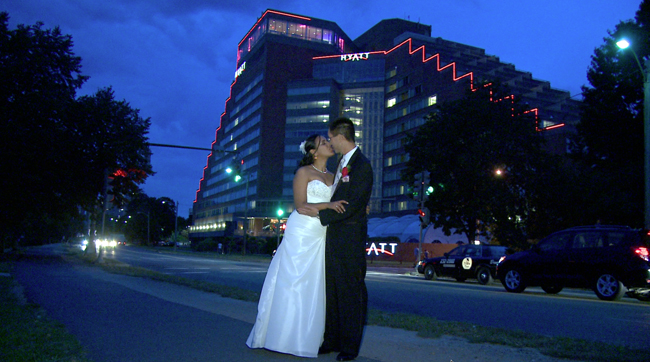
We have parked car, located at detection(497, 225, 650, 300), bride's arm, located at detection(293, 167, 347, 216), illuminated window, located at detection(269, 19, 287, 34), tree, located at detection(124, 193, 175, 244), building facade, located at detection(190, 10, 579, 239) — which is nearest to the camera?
bride's arm, located at detection(293, 167, 347, 216)

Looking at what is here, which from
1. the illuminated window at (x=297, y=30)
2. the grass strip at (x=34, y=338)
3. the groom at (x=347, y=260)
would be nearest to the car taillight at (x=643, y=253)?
the groom at (x=347, y=260)

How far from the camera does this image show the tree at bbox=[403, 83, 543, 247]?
29547 millimetres

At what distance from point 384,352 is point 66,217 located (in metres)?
29.6

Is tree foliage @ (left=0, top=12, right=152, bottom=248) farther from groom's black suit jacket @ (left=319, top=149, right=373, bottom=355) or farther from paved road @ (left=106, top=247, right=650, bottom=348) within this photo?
groom's black suit jacket @ (left=319, top=149, right=373, bottom=355)

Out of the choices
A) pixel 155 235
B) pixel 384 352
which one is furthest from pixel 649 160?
pixel 155 235

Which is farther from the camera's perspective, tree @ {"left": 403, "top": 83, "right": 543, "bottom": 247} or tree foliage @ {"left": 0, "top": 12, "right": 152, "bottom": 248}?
tree @ {"left": 403, "top": 83, "right": 543, "bottom": 247}

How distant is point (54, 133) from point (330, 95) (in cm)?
7436

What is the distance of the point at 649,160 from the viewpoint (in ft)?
51.7

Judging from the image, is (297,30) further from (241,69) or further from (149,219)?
(149,219)

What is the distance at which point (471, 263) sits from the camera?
19.8 m

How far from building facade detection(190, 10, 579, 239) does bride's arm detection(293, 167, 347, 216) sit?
69.0 m

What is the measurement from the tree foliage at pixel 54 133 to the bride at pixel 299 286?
19235mm

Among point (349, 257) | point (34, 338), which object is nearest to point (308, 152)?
point (349, 257)

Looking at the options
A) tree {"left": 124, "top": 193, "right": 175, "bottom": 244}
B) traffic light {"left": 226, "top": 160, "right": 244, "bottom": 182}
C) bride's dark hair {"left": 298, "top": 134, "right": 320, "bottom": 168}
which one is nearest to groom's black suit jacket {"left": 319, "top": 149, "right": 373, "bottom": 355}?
bride's dark hair {"left": 298, "top": 134, "right": 320, "bottom": 168}
